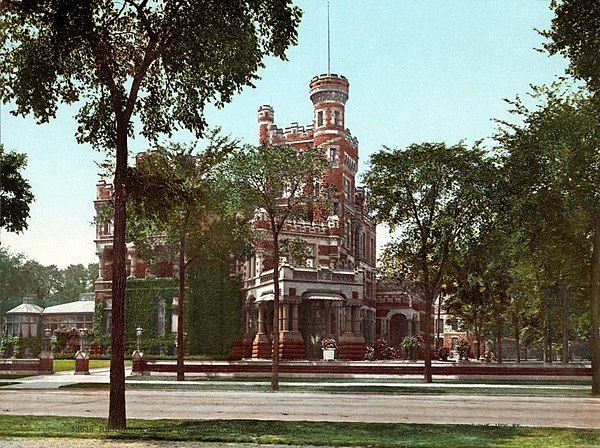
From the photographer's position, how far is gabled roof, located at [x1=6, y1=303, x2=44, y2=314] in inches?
2157

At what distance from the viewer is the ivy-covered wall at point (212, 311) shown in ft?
167

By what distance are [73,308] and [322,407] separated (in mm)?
46879

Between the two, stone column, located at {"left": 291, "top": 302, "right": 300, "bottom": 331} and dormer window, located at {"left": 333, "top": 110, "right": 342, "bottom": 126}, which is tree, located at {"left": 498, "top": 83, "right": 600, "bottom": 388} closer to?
stone column, located at {"left": 291, "top": 302, "right": 300, "bottom": 331}

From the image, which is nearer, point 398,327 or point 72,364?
point 72,364

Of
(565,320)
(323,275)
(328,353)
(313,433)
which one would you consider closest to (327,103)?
(323,275)

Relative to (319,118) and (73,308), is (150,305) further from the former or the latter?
(319,118)

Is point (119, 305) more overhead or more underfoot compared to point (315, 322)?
more overhead

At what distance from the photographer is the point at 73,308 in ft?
209

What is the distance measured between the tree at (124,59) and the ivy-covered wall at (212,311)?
30.8 m

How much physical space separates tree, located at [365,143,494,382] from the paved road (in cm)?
937

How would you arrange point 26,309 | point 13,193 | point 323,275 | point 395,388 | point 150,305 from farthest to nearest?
point 26,309, point 150,305, point 323,275, point 13,193, point 395,388

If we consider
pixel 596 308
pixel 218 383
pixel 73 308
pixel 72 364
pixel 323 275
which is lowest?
pixel 72 364

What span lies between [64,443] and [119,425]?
2915 millimetres

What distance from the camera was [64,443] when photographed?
13430mm
